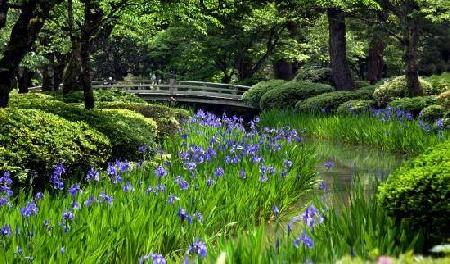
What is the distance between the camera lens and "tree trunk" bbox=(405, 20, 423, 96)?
53.9 ft

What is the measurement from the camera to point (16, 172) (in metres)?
6.33

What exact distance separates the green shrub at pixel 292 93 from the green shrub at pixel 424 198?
16564 mm

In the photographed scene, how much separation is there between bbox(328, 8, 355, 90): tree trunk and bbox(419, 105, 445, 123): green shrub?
27.4 feet

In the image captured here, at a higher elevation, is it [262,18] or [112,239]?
[262,18]

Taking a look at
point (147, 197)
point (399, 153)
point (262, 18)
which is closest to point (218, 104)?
point (262, 18)

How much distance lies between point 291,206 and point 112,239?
372 centimetres

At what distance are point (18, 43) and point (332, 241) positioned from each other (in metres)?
7.44

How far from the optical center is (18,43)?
31.9ft

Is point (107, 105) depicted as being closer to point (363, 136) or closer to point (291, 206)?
point (363, 136)

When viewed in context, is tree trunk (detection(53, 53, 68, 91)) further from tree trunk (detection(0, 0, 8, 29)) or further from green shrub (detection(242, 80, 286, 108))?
tree trunk (detection(0, 0, 8, 29))

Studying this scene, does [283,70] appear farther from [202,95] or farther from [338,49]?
[338,49]

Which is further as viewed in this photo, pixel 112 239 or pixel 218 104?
pixel 218 104

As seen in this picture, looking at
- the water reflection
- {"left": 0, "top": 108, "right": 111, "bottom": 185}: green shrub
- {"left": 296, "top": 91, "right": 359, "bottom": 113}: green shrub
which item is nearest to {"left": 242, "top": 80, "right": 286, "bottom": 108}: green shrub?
{"left": 296, "top": 91, "right": 359, "bottom": 113}: green shrub

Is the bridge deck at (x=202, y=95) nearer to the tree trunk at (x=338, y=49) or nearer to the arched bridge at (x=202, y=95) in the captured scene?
the arched bridge at (x=202, y=95)
